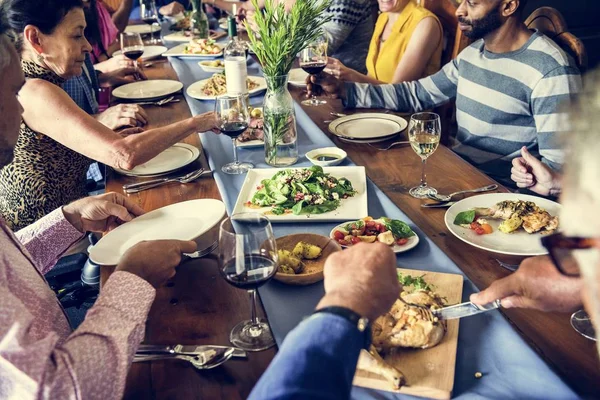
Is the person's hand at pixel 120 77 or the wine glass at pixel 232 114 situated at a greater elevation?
the wine glass at pixel 232 114

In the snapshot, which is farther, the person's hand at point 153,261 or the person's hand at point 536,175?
the person's hand at point 536,175

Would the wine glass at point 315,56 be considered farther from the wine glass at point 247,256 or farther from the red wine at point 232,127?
the wine glass at point 247,256

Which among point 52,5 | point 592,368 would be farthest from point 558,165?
point 52,5

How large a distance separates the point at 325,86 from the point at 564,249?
5.50 ft

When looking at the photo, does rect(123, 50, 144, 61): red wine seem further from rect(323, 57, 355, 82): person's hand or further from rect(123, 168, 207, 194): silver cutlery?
rect(123, 168, 207, 194): silver cutlery

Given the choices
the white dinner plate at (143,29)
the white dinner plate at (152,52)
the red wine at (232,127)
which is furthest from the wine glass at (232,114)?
the white dinner plate at (143,29)

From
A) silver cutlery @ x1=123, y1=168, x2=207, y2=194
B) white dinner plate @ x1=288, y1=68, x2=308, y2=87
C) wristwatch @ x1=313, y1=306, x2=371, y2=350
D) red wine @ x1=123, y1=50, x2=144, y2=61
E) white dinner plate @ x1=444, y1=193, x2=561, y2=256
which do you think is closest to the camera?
wristwatch @ x1=313, y1=306, x2=371, y2=350

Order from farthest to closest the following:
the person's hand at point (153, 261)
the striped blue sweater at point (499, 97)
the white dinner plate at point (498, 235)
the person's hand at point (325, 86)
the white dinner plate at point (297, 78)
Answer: the white dinner plate at point (297, 78)
the person's hand at point (325, 86)
the striped blue sweater at point (499, 97)
the white dinner plate at point (498, 235)
the person's hand at point (153, 261)

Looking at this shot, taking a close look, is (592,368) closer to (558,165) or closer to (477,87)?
(558,165)

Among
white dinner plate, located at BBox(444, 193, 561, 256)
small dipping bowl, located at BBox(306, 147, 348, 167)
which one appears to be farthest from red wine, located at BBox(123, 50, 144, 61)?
white dinner plate, located at BBox(444, 193, 561, 256)

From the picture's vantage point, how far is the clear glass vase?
1.69 m

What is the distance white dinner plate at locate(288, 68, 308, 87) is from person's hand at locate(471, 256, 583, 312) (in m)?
1.77

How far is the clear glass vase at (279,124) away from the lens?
1.69 meters

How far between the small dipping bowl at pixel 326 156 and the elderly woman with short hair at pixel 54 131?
1.23 ft
